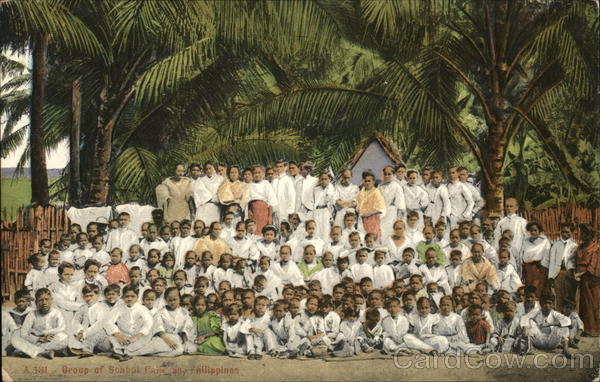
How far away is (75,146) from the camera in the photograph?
906 cm

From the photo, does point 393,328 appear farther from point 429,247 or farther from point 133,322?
point 133,322

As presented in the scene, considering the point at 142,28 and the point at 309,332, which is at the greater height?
the point at 142,28

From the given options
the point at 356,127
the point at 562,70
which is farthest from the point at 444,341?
the point at 562,70

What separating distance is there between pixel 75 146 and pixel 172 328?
2.17 m

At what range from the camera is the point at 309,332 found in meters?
8.63

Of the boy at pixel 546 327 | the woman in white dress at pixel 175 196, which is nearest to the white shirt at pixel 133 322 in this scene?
the woman in white dress at pixel 175 196

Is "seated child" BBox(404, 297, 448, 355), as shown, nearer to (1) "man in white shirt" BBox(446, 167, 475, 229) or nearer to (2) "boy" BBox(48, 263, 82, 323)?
(1) "man in white shirt" BBox(446, 167, 475, 229)

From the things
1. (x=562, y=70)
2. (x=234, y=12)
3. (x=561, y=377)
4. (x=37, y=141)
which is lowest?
(x=561, y=377)

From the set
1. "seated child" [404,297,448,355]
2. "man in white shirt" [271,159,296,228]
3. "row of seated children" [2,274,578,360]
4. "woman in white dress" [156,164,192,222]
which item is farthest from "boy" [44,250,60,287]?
"seated child" [404,297,448,355]

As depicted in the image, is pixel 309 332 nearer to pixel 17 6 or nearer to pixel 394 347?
pixel 394 347

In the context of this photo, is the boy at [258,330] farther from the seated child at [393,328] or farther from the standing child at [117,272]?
the standing child at [117,272]

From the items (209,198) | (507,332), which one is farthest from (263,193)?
(507,332)

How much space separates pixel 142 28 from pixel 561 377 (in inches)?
220

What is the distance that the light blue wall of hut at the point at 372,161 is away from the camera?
357 inches
